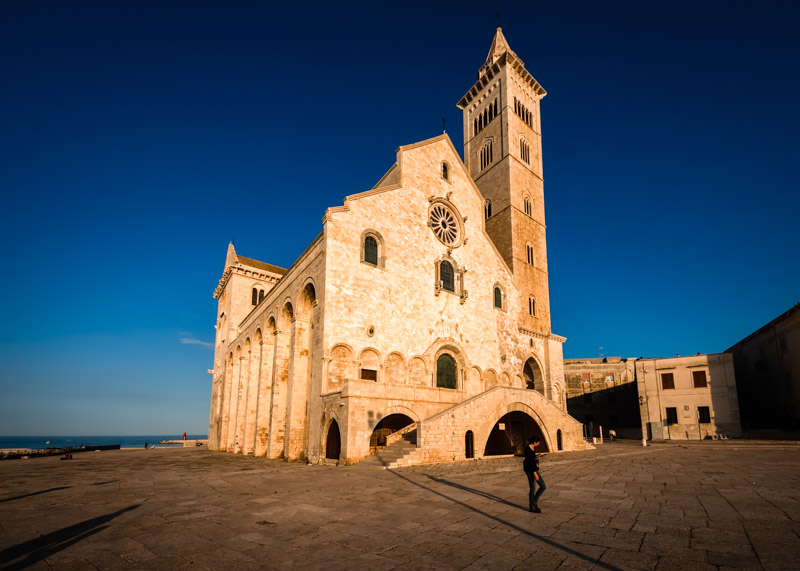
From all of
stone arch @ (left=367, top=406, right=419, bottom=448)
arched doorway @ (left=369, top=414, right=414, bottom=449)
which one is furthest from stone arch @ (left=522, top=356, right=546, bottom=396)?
arched doorway @ (left=369, top=414, right=414, bottom=449)

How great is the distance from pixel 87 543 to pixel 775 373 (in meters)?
40.0

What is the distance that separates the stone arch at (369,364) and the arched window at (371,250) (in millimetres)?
4653

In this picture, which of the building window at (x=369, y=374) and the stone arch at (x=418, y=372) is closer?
the building window at (x=369, y=374)

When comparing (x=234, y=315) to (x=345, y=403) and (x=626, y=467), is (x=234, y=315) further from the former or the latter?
(x=626, y=467)

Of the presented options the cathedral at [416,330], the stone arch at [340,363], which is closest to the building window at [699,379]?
the cathedral at [416,330]

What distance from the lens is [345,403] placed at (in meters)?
18.6

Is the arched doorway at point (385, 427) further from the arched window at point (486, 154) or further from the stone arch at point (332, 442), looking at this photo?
the arched window at point (486, 154)

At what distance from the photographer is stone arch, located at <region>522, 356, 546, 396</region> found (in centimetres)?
3369

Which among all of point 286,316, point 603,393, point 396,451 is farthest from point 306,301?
point 603,393

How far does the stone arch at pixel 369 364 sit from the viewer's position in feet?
72.6

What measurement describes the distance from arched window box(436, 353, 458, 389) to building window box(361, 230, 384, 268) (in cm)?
667

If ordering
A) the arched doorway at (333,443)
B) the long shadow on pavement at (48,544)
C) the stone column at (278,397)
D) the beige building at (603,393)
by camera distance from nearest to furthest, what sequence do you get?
the long shadow on pavement at (48,544)
the arched doorway at (333,443)
the stone column at (278,397)
the beige building at (603,393)

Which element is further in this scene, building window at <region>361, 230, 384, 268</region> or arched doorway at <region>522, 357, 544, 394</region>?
arched doorway at <region>522, 357, 544, 394</region>

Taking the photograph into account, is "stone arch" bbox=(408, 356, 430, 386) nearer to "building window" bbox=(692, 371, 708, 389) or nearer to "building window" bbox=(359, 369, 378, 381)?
"building window" bbox=(359, 369, 378, 381)
